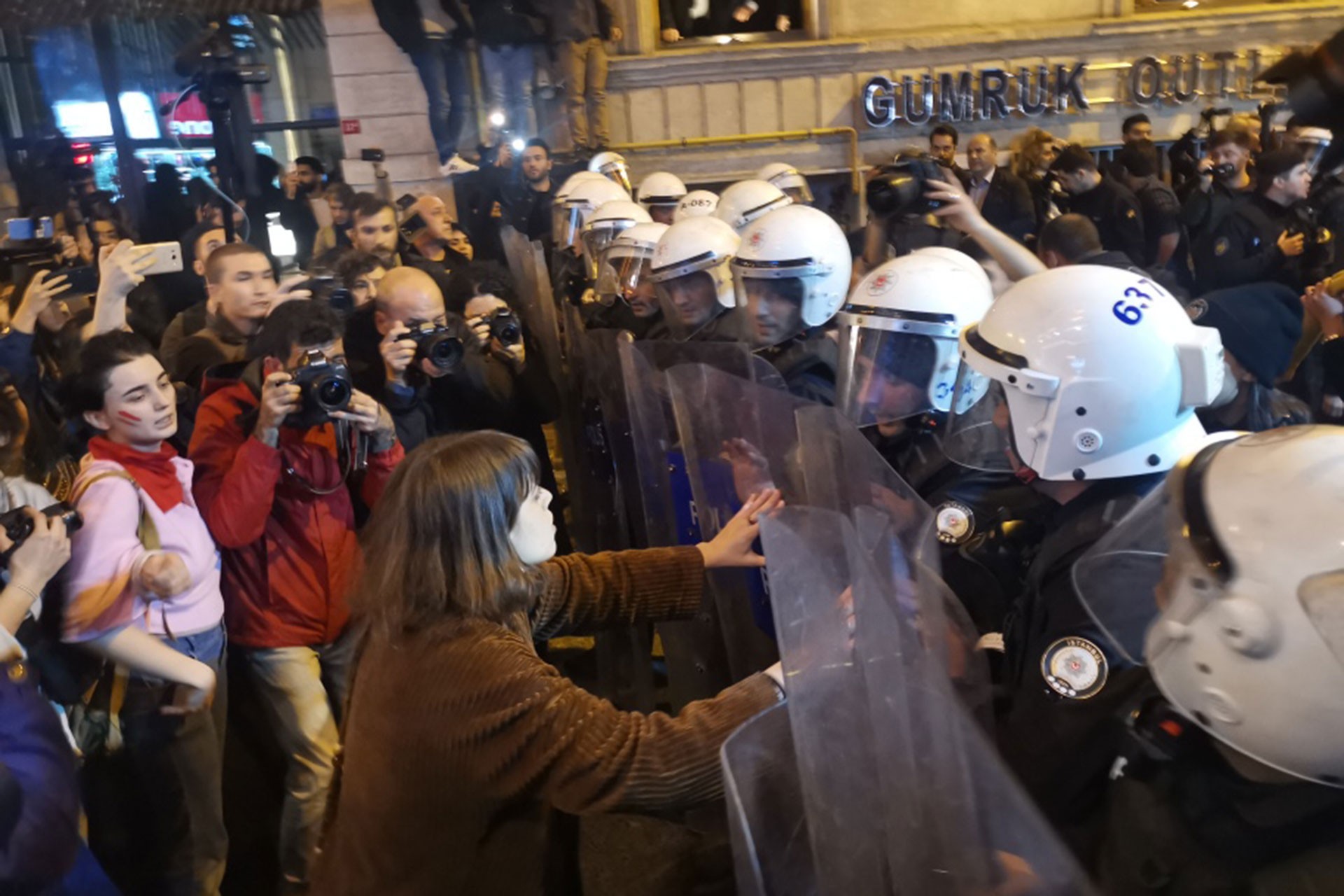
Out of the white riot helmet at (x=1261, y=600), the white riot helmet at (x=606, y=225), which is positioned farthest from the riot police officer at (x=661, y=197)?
the white riot helmet at (x=1261, y=600)

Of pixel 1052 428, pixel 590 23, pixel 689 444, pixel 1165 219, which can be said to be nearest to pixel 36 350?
pixel 689 444

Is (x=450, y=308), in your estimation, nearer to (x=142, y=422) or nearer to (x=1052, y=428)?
(x=142, y=422)

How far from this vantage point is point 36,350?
3.30 metres

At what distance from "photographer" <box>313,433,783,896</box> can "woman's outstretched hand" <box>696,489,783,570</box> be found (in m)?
0.46

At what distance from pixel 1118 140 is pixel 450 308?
9611mm

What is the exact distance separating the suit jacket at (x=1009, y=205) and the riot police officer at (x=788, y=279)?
3732mm

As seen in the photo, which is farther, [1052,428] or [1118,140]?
[1118,140]

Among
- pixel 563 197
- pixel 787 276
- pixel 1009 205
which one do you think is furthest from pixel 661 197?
pixel 787 276

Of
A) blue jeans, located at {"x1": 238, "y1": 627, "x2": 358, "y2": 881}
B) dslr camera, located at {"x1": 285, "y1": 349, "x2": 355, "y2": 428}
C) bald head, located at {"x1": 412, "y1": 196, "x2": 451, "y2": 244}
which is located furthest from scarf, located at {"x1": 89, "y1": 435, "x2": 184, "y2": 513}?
bald head, located at {"x1": 412, "y1": 196, "x2": 451, "y2": 244}

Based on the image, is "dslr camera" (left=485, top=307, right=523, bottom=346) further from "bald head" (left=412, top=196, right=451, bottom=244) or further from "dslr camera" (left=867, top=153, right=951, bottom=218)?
"bald head" (left=412, top=196, right=451, bottom=244)

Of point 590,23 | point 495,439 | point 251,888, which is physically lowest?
point 251,888

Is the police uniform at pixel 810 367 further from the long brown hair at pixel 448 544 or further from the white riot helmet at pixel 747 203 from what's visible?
the white riot helmet at pixel 747 203

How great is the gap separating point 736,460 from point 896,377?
1.72 feet

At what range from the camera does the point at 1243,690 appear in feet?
3.74
